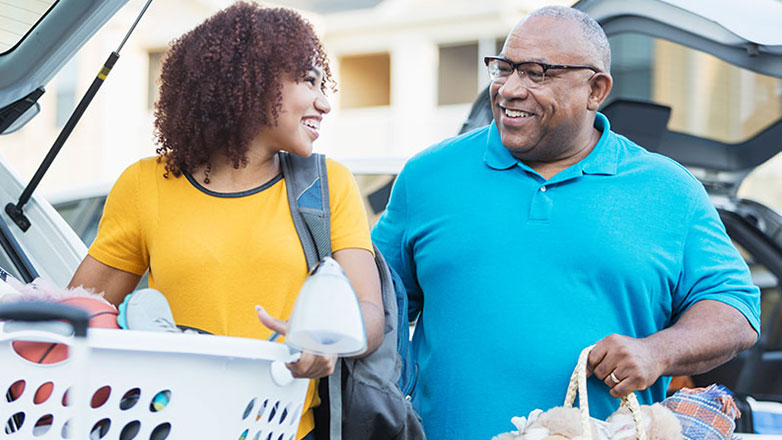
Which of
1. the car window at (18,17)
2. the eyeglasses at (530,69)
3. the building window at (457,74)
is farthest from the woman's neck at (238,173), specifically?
the building window at (457,74)

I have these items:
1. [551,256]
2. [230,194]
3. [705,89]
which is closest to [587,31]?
[551,256]

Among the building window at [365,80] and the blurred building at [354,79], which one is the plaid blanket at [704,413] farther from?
the building window at [365,80]

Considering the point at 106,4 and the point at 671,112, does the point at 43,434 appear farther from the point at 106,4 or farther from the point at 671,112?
Answer: the point at 671,112

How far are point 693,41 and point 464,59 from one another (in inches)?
489

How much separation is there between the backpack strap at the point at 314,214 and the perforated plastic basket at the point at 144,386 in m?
0.37

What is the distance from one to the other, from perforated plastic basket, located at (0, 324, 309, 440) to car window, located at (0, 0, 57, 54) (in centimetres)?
121

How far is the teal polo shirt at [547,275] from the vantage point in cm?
211

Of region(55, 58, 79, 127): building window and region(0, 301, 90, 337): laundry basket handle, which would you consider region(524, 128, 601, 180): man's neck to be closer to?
region(0, 301, 90, 337): laundry basket handle

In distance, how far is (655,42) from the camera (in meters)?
3.55

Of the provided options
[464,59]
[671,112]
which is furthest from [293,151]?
[464,59]

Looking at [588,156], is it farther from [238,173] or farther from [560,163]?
[238,173]

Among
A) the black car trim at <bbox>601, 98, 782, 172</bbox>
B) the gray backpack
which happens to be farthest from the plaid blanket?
the black car trim at <bbox>601, 98, 782, 172</bbox>

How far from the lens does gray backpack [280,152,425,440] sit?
1684mm

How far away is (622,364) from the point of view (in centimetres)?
190
